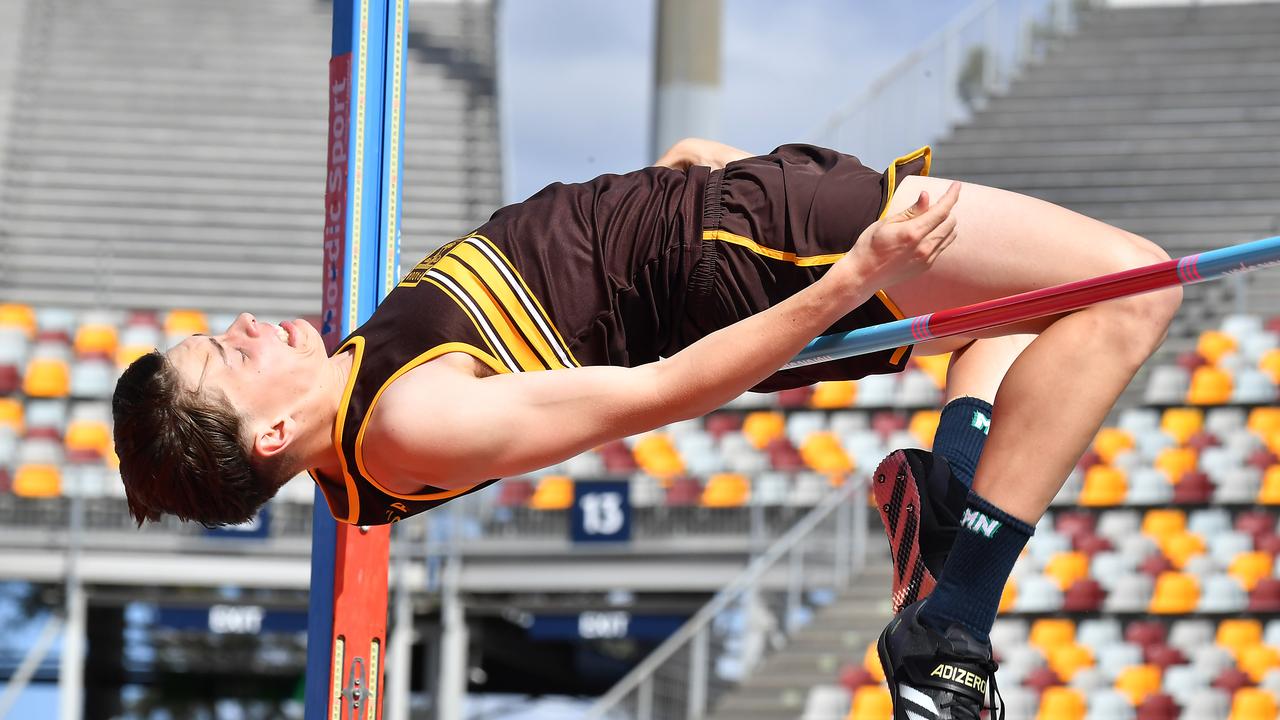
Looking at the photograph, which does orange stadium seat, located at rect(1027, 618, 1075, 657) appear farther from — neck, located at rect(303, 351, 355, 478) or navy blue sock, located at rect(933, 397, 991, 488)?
neck, located at rect(303, 351, 355, 478)

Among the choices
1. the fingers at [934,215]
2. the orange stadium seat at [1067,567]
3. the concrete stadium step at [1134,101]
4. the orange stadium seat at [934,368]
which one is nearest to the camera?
the fingers at [934,215]

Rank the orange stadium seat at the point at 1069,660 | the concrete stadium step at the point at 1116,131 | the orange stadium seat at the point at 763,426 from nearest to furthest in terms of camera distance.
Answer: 1. the orange stadium seat at the point at 1069,660
2. the orange stadium seat at the point at 763,426
3. the concrete stadium step at the point at 1116,131

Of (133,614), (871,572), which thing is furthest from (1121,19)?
(133,614)

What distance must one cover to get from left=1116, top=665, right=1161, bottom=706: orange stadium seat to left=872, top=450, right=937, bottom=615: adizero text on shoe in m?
5.77

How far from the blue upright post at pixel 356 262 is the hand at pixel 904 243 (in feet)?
4.35

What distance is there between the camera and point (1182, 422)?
9.25 m

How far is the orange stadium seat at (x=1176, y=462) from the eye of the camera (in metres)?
8.81

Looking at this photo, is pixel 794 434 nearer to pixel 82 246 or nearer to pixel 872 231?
pixel 82 246

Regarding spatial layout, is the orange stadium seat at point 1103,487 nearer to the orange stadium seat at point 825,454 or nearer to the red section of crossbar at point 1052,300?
the orange stadium seat at point 825,454

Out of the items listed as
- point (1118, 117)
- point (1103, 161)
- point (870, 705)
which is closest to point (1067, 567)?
point (870, 705)

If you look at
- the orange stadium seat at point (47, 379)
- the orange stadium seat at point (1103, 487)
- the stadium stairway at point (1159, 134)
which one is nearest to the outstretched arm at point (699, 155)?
the orange stadium seat at point (1103, 487)

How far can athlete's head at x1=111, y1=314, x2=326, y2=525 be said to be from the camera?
2.24m

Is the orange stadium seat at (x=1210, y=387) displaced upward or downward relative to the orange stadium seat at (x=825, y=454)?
upward

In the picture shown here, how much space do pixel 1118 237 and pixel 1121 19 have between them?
42.3 ft
